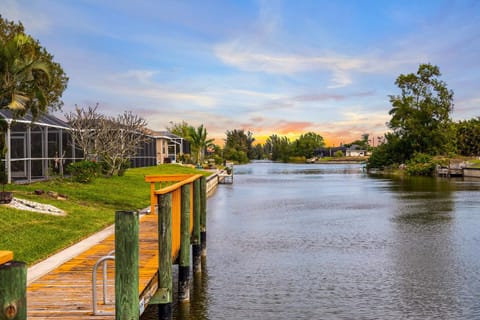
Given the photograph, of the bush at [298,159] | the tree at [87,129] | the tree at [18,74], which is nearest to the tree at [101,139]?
the tree at [87,129]

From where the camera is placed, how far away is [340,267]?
44.2 feet

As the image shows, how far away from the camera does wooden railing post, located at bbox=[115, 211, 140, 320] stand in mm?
6094

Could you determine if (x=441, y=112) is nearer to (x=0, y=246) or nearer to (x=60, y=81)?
(x=60, y=81)

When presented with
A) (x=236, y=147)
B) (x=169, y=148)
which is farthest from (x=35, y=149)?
(x=236, y=147)

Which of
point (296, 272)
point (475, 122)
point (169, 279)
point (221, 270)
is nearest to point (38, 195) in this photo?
point (221, 270)

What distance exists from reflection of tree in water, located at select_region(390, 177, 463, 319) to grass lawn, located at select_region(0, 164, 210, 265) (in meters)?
7.60

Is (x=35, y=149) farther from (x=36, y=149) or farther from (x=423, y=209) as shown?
(x=423, y=209)

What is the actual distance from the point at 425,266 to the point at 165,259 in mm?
7837

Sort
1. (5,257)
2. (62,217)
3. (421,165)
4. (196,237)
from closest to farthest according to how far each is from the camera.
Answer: (5,257) < (196,237) < (62,217) < (421,165)

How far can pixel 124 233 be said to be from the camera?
609cm

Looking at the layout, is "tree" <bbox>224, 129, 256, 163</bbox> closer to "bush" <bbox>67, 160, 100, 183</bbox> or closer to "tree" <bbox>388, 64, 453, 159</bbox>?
"tree" <bbox>388, 64, 453, 159</bbox>

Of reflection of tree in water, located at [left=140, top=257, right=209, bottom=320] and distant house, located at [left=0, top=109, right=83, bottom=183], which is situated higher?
distant house, located at [left=0, top=109, right=83, bottom=183]

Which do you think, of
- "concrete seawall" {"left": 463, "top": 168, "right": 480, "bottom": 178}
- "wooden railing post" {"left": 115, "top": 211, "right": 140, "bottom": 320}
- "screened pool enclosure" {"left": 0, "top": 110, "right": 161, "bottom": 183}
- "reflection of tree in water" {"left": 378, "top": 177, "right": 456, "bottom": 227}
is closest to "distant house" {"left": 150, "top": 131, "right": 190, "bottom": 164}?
"screened pool enclosure" {"left": 0, "top": 110, "right": 161, "bottom": 183}

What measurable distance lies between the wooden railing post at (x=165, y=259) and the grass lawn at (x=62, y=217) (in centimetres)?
410
